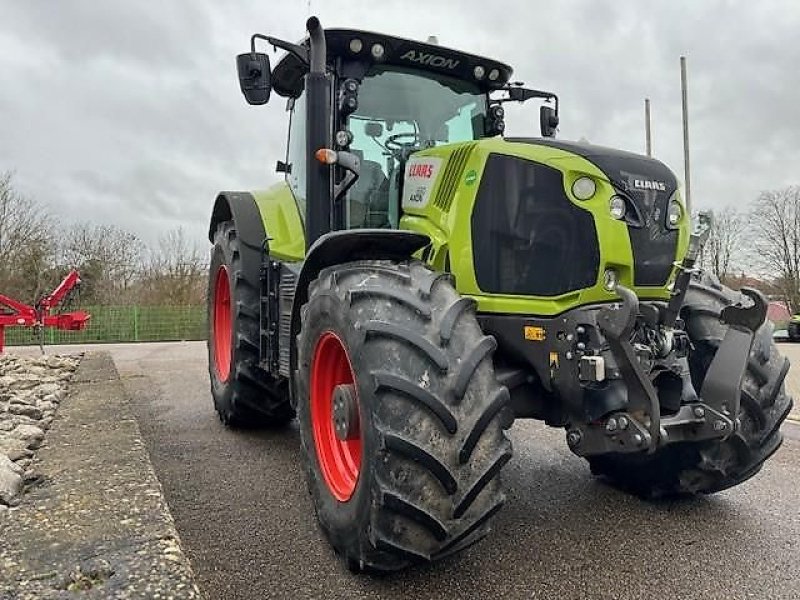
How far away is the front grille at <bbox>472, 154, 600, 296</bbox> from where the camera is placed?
8.97 ft

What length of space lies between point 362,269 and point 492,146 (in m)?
0.79

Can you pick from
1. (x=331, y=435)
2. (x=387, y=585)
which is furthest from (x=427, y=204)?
(x=387, y=585)

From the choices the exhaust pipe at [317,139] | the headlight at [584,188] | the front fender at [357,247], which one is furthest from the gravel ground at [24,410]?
the headlight at [584,188]

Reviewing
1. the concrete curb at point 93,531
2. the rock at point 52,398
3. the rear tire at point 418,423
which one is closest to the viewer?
the concrete curb at point 93,531

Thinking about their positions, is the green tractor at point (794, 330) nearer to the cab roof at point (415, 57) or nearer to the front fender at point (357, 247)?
the cab roof at point (415, 57)

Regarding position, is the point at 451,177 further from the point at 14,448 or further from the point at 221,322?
the point at 221,322

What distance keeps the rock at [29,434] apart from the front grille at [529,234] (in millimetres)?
2465

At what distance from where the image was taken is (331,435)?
312 cm

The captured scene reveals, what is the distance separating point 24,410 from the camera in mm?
4484

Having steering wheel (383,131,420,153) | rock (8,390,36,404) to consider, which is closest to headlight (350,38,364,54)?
steering wheel (383,131,420,153)

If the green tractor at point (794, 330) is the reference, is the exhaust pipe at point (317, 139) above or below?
above

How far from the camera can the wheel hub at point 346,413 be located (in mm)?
2672

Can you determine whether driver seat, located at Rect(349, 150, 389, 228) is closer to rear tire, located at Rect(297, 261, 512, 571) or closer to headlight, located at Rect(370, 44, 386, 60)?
headlight, located at Rect(370, 44, 386, 60)

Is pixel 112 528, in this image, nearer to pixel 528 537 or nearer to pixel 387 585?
pixel 387 585
